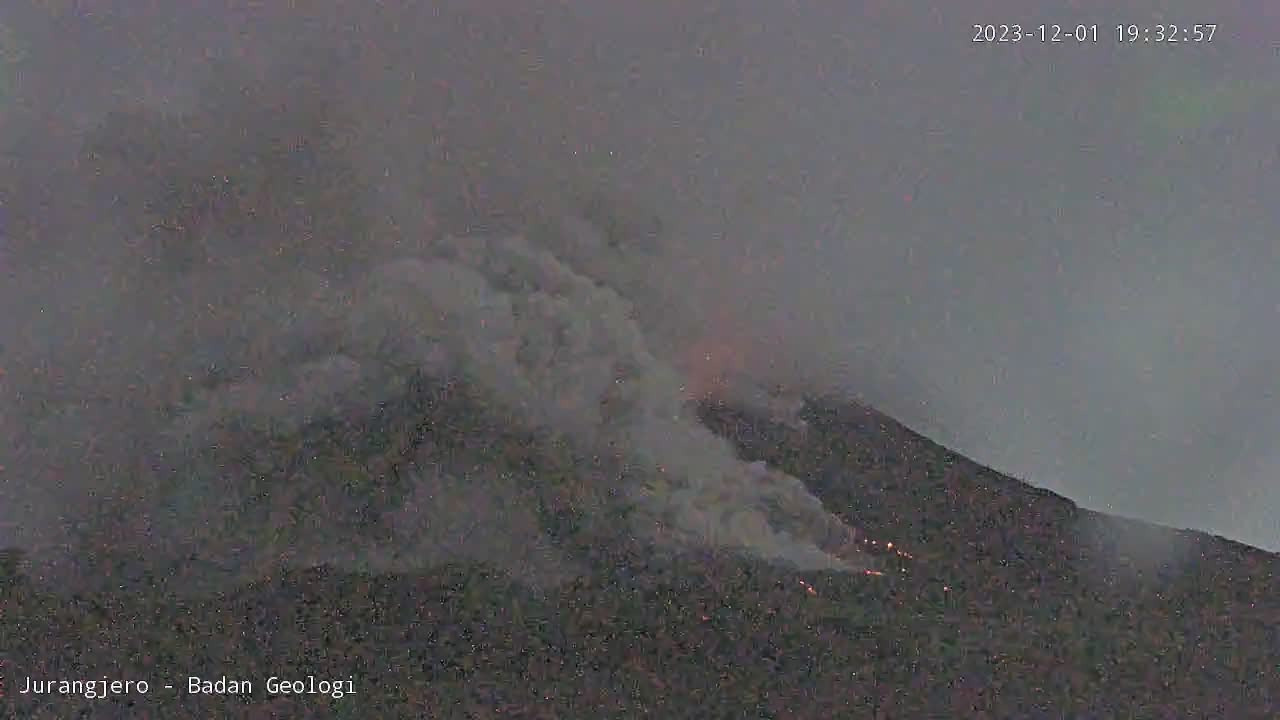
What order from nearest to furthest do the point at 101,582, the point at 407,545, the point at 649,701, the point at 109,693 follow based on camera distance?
the point at 109,693 < the point at 649,701 < the point at 101,582 < the point at 407,545

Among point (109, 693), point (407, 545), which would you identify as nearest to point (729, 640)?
point (407, 545)

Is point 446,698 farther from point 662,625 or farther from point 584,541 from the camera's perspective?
point 584,541

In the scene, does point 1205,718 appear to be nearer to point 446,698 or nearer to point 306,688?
point 446,698

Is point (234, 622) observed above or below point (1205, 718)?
below

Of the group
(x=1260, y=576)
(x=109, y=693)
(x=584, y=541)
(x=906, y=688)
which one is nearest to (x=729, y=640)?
(x=906, y=688)

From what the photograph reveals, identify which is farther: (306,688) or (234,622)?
(234,622)

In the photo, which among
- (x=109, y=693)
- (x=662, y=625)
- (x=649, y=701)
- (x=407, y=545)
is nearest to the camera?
(x=109, y=693)

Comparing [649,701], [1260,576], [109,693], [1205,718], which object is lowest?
[109,693]
